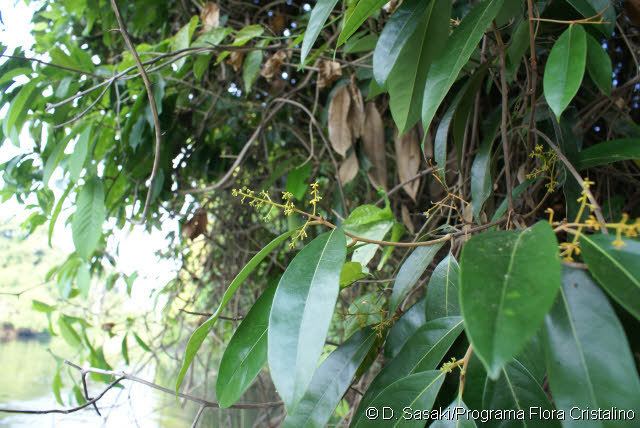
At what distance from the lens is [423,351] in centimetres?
42

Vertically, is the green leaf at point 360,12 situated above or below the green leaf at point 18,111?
below

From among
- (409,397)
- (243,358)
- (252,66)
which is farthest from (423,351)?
(252,66)

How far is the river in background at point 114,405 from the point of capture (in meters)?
1.28

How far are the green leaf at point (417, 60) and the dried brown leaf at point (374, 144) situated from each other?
1.07 feet

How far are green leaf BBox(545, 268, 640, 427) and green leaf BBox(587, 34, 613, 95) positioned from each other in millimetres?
274

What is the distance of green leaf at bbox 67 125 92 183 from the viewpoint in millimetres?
814

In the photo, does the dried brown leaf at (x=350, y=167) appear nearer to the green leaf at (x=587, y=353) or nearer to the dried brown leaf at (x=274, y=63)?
the dried brown leaf at (x=274, y=63)

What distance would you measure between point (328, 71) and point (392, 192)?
25 centimetres

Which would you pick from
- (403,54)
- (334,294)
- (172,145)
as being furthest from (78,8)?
(334,294)

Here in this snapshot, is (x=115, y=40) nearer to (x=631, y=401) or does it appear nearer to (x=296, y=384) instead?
(x=296, y=384)

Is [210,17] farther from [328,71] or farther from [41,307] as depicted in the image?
[41,307]

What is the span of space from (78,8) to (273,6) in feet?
1.44

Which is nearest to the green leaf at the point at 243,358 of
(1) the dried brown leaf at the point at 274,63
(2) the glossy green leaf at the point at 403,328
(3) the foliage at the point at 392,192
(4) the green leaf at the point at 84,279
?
(3) the foliage at the point at 392,192

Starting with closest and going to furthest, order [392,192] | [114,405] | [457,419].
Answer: [457,419] < [392,192] < [114,405]
